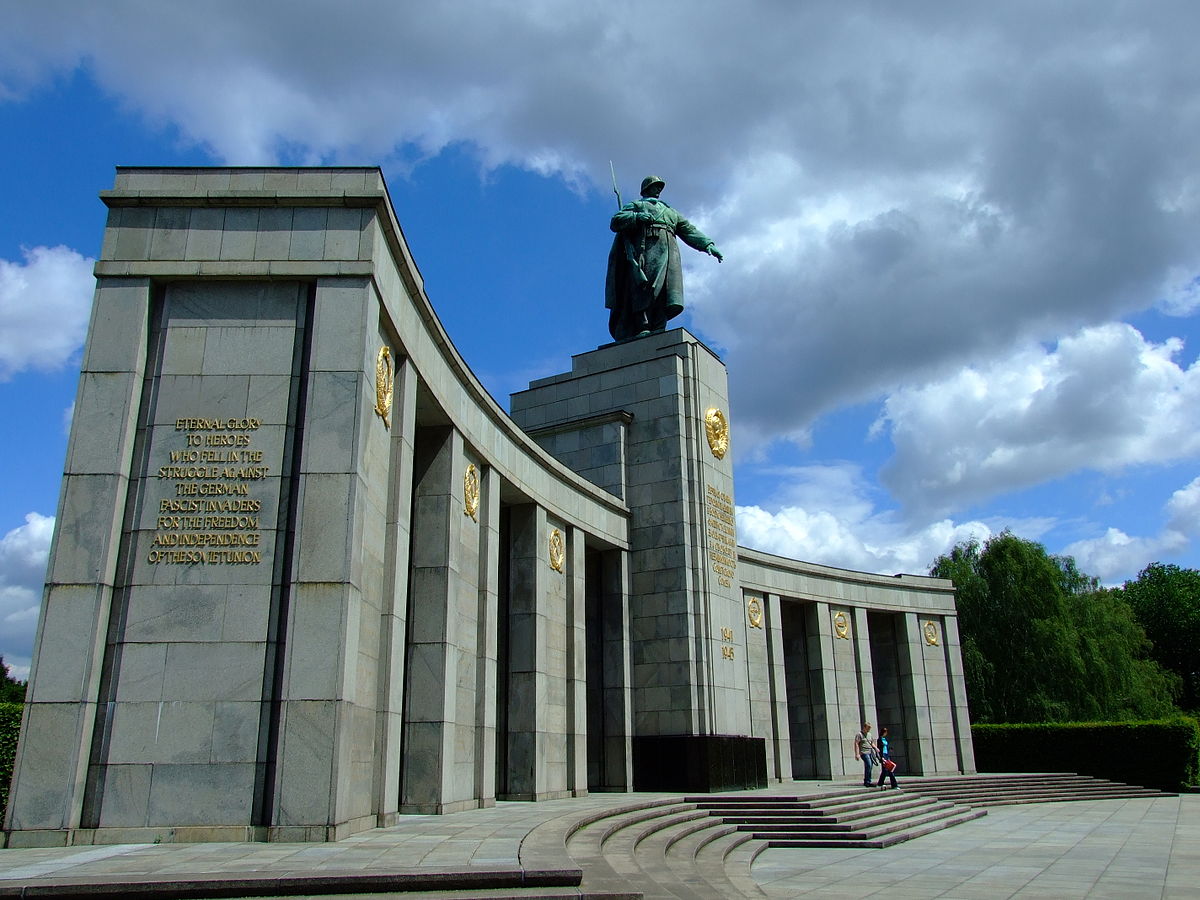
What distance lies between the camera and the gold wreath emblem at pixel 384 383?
1410cm

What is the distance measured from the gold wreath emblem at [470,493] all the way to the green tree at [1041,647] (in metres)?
33.8

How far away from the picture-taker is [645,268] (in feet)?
92.9

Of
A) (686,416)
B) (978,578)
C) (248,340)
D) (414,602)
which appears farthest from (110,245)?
(978,578)

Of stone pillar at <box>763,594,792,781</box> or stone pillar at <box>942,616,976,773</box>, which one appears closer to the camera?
stone pillar at <box>763,594,792,781</box>

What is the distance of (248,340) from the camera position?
13.4 m

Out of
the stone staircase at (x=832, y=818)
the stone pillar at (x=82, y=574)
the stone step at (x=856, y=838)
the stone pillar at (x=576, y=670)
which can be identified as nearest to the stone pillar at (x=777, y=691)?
the stone staircase at (x=832, y=818)

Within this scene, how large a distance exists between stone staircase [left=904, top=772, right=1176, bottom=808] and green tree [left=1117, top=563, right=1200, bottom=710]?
4065 centimetres

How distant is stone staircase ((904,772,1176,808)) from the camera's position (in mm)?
26422

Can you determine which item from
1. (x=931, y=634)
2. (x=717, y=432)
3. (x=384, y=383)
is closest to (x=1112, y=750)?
(x=931, y=634)

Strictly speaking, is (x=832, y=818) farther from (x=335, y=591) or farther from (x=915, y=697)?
(x=915, y=697)

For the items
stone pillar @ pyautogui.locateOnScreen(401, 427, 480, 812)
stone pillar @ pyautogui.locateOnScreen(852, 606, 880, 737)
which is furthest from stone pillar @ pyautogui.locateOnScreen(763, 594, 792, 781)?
stone pillar @ pyautogui.locateOnScreen(401, 427, 480, 812)

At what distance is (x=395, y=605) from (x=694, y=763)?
1087 cm

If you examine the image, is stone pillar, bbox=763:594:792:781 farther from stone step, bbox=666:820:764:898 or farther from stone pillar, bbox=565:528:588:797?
stone step, bbox=666:820:764:898

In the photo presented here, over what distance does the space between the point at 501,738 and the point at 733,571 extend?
28.8 feet
